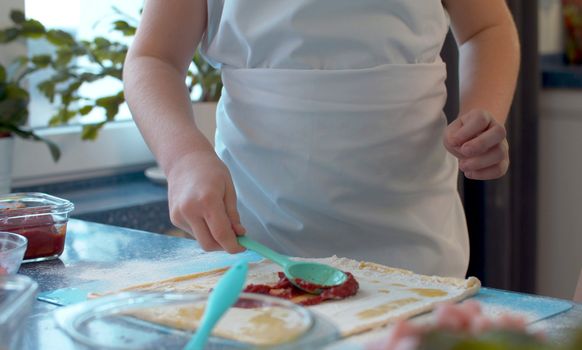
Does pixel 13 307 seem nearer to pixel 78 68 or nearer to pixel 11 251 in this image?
pixel 11 251

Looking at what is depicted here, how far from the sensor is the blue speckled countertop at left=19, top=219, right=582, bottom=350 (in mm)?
804

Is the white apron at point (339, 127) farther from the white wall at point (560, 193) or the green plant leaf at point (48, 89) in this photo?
the white wall at point (560, 193)

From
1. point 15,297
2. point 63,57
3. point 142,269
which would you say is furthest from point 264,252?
point 63,57

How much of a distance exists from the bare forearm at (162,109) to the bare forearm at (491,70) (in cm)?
37

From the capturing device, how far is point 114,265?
1.04 meters

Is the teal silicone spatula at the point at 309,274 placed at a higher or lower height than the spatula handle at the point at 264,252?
lower

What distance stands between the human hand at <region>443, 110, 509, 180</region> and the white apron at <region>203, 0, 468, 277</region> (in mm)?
107

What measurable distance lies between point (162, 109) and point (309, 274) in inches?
11.6

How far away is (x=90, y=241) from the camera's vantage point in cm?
118

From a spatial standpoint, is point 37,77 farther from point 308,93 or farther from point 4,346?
point 4,346

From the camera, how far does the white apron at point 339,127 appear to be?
111 centimetres

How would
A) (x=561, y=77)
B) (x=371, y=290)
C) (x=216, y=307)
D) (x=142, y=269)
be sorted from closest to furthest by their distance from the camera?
(x=216, y=307), (x=371, y=290), (x=142, y=269), (x=561, y=77)

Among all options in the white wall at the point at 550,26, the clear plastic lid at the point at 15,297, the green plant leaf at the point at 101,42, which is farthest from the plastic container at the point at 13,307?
the white wall at the point at 550,26

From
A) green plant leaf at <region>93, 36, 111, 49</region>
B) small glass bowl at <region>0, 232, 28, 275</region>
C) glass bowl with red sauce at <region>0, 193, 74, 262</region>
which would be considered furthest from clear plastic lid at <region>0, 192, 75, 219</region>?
green plant leaf at <region>93, 36, 111, 49</region>
